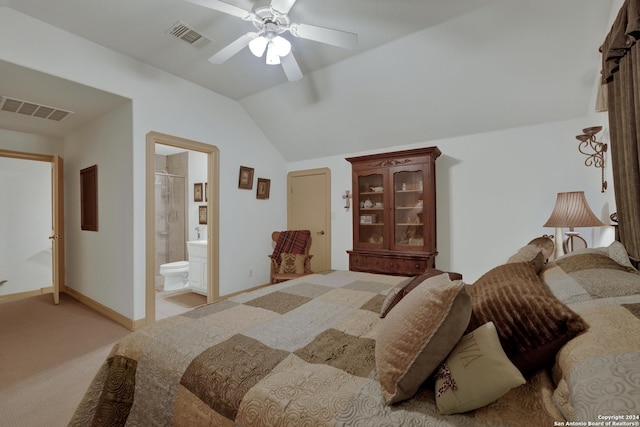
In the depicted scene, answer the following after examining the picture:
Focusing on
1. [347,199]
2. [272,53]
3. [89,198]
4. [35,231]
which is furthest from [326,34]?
[35,231]

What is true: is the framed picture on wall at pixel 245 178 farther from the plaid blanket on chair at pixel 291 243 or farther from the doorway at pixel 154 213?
the plaid blanket on chair at pixel 291 243

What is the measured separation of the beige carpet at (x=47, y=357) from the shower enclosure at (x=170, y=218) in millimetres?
1782

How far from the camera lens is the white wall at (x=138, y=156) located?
249 cm

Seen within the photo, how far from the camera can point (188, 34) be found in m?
2.54

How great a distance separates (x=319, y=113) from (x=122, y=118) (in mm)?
2310

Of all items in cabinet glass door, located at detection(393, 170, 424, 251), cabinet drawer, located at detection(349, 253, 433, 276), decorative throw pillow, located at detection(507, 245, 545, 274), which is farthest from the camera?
cabinet glass door, located at detection(393, 170, 424, 251)

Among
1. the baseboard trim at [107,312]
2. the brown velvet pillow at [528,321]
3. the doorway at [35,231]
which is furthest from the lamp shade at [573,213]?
the doorway at [35,231]

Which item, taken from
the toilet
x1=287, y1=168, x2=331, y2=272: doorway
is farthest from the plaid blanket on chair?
the toilet

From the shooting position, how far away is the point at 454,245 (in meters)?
3.44

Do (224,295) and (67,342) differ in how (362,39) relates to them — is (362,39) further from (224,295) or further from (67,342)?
(67,342)

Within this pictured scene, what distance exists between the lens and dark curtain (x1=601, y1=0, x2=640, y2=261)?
4.36 feet

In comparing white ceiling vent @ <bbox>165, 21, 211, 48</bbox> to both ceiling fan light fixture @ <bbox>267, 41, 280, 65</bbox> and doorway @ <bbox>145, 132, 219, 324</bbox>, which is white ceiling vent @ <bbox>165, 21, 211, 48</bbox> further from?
Result: doorway @ <bbox>145, 132, 219, 324</bbox>

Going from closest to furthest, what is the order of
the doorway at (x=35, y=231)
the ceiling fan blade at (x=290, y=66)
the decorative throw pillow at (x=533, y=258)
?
the decorative throw pillow at (x=533, y=258)
the ceiling fan blade at (x=290, y=66)
the doorway at (x=35, y=231)

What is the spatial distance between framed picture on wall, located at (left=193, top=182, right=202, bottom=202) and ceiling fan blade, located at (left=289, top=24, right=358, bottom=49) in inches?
150
